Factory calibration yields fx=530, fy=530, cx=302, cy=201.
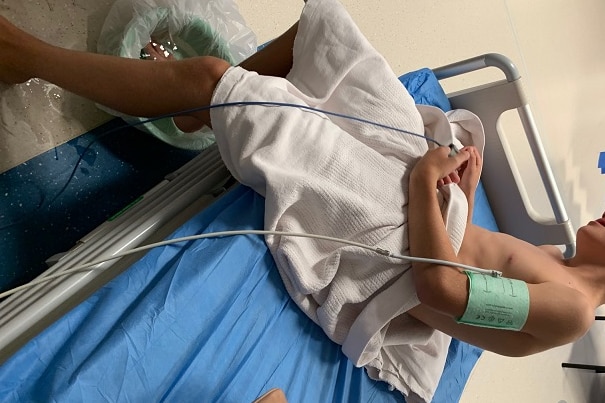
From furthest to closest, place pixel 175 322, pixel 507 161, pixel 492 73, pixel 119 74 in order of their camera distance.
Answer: pixel 492 73, pixel 507 161, pixel 119 74, pixel 175 322

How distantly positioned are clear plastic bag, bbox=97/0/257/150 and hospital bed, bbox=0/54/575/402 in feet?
0.38

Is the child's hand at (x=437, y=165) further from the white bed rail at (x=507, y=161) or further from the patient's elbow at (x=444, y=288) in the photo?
the white bed rail at (x=507, y=161)

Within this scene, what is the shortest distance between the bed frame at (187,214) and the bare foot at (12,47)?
34 centimetres

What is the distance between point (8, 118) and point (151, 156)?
1.10 ft

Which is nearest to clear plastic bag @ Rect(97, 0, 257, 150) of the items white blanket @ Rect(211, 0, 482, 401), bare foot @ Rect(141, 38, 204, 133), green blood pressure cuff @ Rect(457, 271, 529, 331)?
bare foot @ Rect(141, 38, 204, 133)

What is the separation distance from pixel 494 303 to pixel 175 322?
0.51 metres

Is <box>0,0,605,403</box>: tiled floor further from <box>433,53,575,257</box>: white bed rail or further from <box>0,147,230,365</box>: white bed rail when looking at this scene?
<box>433,53,575,257</box>: white bed rail

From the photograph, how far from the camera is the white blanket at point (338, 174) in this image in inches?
37.8

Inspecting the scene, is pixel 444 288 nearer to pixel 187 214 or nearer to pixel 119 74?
pixel 187 214

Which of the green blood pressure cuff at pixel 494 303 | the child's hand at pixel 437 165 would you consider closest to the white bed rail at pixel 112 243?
the child's hand at pixel 437 165

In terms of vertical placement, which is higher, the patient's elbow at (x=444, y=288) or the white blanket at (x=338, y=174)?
the white blanket at (x=338, y=174)

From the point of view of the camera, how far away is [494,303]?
2.81ft

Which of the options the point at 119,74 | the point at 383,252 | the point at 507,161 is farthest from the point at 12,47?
the point at 507,161

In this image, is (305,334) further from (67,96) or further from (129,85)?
(67,96)
